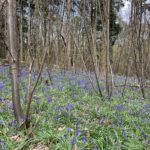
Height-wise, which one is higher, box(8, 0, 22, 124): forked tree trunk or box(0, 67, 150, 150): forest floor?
box(8, 0, 22, 124): forked tree trunk

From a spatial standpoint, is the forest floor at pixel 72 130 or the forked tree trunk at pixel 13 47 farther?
the forked tree trunk at pixel 13 47

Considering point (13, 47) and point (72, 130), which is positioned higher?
point (13, 47)

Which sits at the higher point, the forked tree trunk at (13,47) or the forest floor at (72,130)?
the forked tree trunk at (13,47)

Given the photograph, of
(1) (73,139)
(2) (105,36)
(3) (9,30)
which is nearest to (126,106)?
(2) (105,36)

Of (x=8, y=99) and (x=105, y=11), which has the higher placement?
(x=105, y=11)

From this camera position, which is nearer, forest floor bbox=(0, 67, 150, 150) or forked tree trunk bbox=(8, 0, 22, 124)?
forest floor bbox=(0, 67, 150, 150)

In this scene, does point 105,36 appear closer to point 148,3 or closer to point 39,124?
point 148,3

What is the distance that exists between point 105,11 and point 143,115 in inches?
114

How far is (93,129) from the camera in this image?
351cm

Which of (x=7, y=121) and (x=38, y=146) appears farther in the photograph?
(x=7, y=121)

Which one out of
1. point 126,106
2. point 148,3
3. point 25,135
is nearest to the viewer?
point 25,135

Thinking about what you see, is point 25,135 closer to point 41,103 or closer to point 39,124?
point 39,124

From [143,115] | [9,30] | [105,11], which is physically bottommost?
[143,115]

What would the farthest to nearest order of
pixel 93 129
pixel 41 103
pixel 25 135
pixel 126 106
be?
1. pixel 126 106
2. pixel 41 103
3. pixel 93 129
4. pixel 25 135
